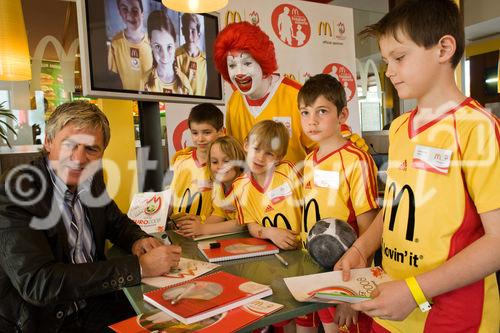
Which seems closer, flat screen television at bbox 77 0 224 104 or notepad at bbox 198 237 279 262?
notepad at bbox 198 237 279 262

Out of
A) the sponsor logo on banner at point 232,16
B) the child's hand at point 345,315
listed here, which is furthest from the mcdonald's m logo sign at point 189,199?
the sponsor logo on banner at point 232,16

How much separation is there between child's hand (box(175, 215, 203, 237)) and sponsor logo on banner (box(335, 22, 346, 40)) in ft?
12.5

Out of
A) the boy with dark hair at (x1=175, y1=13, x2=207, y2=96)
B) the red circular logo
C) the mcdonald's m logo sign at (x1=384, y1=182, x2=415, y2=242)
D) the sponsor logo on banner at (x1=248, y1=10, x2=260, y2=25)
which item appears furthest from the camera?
the sponsor logo on banner at (x1=248, y1=10, x2=260, y2=25)

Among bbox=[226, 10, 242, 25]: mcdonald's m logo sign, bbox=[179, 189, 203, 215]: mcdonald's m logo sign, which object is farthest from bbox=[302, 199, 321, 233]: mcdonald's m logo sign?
bbox=[226, 10, 242, 25]: mcdonald's m logo sign

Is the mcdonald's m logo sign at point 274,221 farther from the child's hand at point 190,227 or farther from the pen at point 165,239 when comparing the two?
the pen at point 165,239

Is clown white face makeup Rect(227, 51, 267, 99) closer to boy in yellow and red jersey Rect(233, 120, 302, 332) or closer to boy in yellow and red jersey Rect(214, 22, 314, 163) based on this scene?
boy in yellow and red jersey Rect(214, 22, 314, 163)

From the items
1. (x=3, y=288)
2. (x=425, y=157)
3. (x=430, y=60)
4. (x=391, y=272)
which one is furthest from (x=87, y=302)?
(x=430, y=60)

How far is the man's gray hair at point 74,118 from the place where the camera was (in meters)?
1.56

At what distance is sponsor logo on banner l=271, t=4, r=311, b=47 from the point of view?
4.52m

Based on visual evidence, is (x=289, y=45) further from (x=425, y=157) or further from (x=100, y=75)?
(x=425, y=157)

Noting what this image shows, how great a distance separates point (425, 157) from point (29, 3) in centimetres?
668

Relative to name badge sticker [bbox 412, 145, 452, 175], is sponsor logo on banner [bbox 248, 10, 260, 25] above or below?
above

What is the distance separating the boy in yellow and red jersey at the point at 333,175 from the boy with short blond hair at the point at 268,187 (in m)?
0.12

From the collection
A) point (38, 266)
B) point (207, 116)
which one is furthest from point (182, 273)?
point (207, 116)
